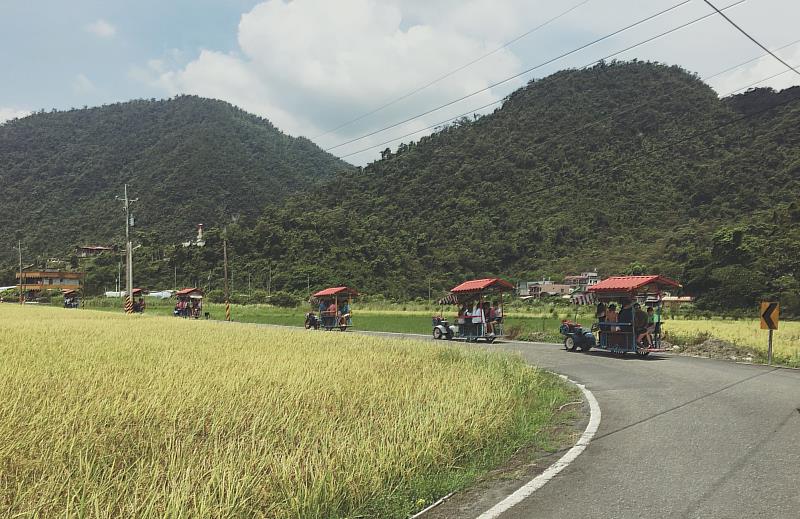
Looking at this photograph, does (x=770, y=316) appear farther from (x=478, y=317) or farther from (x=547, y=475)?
(x=547, y=475)

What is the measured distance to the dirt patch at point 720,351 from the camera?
15.7 meters

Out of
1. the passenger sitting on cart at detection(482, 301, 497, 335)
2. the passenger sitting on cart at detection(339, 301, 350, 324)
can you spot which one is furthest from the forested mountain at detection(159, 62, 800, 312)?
the passenger sitting on cart at detection(482, 301, 497, 335)

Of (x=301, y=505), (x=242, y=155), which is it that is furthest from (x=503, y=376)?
(x=242, y=155)

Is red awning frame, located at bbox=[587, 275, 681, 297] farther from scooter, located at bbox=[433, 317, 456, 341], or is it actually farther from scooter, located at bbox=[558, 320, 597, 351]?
scooter, located at bbox=[433, 317, 456, 341]

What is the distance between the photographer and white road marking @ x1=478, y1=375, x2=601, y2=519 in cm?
429

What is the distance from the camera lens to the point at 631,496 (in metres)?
4.52

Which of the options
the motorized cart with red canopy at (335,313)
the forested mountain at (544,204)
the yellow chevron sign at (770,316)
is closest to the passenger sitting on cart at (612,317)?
the yellow chevron sign at (770,316)

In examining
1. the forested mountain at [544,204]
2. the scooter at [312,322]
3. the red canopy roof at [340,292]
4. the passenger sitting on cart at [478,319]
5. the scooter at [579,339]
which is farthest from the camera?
the forested mountain at [544,204]

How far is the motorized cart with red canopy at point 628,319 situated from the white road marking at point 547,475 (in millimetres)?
9559

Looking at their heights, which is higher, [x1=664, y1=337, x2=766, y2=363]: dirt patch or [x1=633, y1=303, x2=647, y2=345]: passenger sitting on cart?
[x1=633, y1=303, x2=647, y2=345]: passenger sitting on cart

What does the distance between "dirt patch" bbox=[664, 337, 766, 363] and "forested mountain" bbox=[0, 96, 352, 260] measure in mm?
96156

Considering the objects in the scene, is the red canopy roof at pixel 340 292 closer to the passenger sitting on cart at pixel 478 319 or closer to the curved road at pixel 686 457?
the passenger sitting on cart at pixel 478 319

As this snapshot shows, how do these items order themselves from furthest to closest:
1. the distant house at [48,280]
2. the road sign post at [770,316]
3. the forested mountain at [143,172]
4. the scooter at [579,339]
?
the forested mountain at [143,172] < the distant house at [48,280] < the scooter at [579,339] < the road sign post at [770,316]

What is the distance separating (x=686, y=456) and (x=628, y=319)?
39.7 ft
